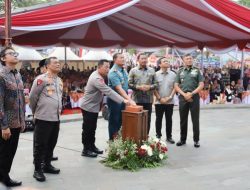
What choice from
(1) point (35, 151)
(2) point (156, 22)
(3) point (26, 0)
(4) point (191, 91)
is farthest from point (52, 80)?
(3) point (26, 0)

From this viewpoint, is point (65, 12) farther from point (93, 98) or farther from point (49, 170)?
point (49, 170)

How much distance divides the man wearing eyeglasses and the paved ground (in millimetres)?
503

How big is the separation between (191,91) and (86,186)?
2.50 m

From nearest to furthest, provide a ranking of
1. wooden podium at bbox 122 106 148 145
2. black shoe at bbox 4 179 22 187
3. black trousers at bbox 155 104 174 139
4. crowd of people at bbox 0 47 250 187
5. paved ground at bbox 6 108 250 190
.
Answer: crowd of people at bbox 0 47 250 187 → black shoe at bbox 4 179 22 187 → paved ground at bbox 6 108 250 190 → wooden podium at bbox 122 106 148 145 → black trousers at bbox 155 104 174 139

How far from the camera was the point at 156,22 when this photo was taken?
11.2m

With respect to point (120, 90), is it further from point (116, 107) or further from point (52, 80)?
point (52, 80)

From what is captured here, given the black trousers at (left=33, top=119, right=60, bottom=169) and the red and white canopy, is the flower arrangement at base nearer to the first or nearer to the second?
the black trousers at (left=33, top=119, right=60, bottom=169)

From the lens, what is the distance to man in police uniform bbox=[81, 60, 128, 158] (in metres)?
4.93

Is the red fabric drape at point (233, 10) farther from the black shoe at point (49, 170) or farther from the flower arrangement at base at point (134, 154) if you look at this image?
the black shoe at point (49, 170)

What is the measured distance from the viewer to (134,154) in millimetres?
4797

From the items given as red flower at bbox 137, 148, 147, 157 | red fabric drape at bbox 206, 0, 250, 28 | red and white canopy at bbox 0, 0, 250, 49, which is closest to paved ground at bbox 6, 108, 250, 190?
red flower at bbox 137, 148, 147, 157

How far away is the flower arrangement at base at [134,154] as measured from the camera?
4770 mm

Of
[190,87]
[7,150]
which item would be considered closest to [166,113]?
[190,87]

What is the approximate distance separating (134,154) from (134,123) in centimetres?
39
